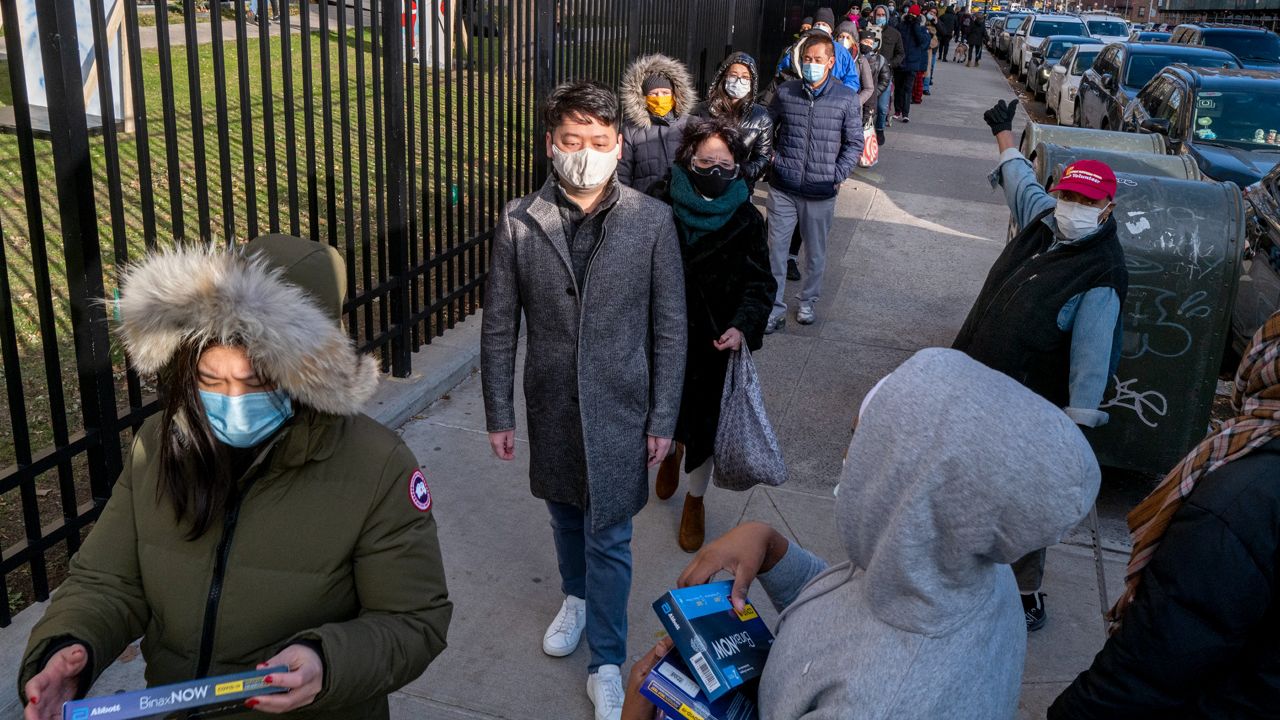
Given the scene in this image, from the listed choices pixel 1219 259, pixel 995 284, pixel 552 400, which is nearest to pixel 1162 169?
pixel 1219 259

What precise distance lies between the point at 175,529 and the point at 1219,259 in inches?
179

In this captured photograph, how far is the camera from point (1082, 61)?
18859 mm

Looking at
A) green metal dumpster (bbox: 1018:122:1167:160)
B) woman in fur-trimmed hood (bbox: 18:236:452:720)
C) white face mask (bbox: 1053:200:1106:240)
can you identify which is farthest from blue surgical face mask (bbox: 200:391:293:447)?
green metal dumpster (bbox: 1018:122:1167:160)

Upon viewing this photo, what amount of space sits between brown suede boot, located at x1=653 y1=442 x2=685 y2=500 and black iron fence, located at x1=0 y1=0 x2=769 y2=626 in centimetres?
162

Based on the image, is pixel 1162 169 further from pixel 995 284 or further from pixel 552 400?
pixel 552 400

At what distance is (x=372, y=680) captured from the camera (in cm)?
184

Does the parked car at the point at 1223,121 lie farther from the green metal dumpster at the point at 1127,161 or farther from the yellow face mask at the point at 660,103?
the yellow face mask at the point at 660,103

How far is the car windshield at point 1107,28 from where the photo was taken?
26.0 m

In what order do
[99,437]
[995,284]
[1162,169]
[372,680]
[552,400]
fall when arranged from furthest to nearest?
1. [1162,169]
2. [995,284]
3. [99,437]
4. [552,400]
5. [372,680]

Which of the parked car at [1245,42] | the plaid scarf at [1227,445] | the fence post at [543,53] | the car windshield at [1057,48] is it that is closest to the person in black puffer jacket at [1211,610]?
the plaid scarf at [1227,445]

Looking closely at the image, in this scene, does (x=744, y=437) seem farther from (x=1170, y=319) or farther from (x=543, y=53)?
(x=543, y=53)

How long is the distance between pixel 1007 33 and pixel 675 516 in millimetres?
33878

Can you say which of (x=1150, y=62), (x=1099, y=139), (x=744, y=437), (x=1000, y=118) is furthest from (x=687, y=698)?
(x=1150, y=62)

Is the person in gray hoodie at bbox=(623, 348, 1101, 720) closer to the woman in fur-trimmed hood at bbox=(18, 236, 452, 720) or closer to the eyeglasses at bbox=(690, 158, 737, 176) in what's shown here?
the woman in fur-trimmed hood at bbox=(18, 236, 452, 720)
